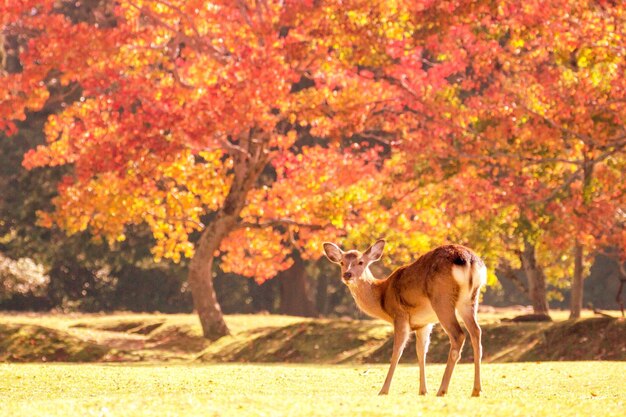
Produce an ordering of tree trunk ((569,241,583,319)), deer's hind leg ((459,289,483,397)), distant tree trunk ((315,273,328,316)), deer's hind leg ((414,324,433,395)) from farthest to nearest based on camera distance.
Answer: distant tree trunk ((315,273,328,316)) → tree trunk ((569,241,583,319)) → deer's hind leg ((414,324,433,395)) → deer's hind leg ((459,289,483,397))

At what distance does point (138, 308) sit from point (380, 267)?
11.0 m

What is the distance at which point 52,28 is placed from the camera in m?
28.1

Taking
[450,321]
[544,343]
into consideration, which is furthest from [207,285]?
[450,321]

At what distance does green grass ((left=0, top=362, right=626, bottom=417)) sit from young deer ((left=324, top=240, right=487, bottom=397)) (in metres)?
0.61

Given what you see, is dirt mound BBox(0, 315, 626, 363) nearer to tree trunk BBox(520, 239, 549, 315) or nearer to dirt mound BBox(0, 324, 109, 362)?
dirt mound BBox(0, 324, 109, 362)

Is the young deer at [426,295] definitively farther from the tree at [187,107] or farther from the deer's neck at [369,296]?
the tree at [187,107]

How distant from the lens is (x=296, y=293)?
39219 mm

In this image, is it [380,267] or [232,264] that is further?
[380,267]

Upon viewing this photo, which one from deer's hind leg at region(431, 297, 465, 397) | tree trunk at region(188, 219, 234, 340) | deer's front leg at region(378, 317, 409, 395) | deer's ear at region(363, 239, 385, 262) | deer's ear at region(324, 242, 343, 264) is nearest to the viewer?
deer's hind leg at region(431, 297, 465, 397)

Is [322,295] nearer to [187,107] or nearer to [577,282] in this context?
[577,282]

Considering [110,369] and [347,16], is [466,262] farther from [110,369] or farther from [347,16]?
[347,16]

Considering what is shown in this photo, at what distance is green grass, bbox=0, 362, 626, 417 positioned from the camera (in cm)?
1151

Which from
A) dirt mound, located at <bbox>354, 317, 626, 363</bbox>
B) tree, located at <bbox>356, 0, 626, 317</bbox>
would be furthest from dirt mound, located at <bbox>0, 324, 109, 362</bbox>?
tree, located at <bbox>356, 0, 626, 317</bbox>

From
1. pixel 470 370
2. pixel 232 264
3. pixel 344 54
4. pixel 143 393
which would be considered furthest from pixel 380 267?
pixel 143 393
